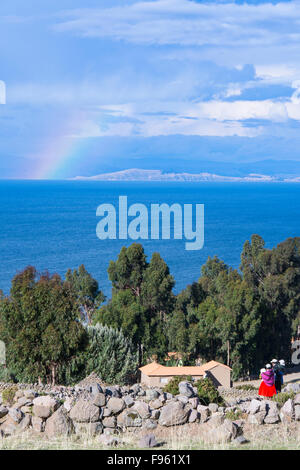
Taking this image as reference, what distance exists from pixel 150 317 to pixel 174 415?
2513 centimetres

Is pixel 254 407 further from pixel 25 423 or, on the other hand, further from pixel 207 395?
pixel 25 423

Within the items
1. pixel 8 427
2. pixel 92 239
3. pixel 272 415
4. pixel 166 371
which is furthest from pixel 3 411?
pixel 92 239

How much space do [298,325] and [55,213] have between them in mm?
132956

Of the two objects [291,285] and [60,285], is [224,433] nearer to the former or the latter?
[60,285]

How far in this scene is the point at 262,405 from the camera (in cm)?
1219

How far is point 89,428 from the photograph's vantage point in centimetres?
1145

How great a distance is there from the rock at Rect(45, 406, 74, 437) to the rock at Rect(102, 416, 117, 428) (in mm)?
697

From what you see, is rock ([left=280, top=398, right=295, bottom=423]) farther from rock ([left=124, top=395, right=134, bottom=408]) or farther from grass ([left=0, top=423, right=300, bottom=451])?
rock ([left=124, top=395, right=134, bottom=408])

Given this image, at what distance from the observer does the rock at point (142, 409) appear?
1194cm

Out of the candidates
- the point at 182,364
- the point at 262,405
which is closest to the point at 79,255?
the point at 182,364

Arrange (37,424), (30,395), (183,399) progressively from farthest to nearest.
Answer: (30,395) → (183,399) → (37,424)

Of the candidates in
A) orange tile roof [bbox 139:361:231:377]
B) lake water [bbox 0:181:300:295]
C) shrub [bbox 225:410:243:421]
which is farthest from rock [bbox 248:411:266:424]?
lake water [bbox 0:181:300:295]

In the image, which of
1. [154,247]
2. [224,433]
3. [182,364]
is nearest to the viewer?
[224,433]

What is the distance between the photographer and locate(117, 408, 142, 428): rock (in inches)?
465
